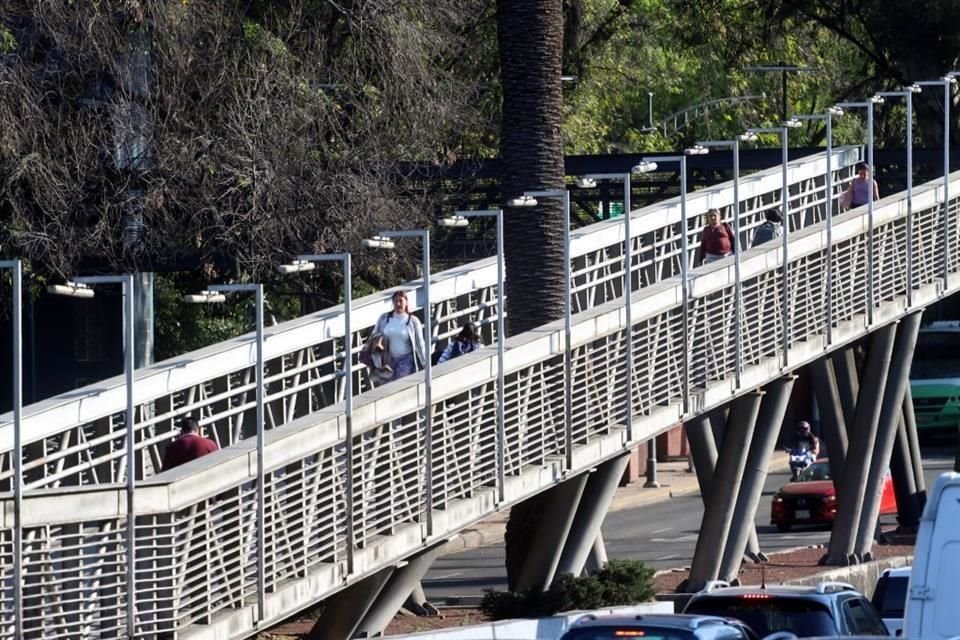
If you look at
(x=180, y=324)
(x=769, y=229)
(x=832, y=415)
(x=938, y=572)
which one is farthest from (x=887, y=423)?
(x=938, y=572)

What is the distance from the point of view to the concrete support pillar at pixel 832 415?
31.0 meters

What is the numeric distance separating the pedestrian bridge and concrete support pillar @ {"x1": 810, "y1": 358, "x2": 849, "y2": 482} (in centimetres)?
229

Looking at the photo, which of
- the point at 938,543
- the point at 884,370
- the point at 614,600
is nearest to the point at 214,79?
the point at 614,600

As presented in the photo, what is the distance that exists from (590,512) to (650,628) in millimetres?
9800

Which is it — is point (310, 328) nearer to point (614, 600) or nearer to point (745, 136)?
point (614, 600)

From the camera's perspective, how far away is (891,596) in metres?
20.0

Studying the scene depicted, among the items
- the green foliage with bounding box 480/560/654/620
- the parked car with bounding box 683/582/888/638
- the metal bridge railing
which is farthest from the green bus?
the parked car with bounding box 683/582/888/638

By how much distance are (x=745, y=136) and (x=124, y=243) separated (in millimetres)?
7597

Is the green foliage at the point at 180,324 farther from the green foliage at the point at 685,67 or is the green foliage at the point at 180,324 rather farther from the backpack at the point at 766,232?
the backpack at the point at 766,232

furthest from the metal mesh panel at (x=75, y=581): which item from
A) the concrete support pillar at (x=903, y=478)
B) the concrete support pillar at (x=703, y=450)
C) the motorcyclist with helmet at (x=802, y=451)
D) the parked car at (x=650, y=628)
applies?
the motorcyclist with helmet at (x=802, y=451)

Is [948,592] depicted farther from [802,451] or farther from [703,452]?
[802,451]

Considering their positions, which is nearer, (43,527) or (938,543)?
(938,543)

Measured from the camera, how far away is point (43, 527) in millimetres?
14844

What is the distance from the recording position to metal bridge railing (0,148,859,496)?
644 inches
